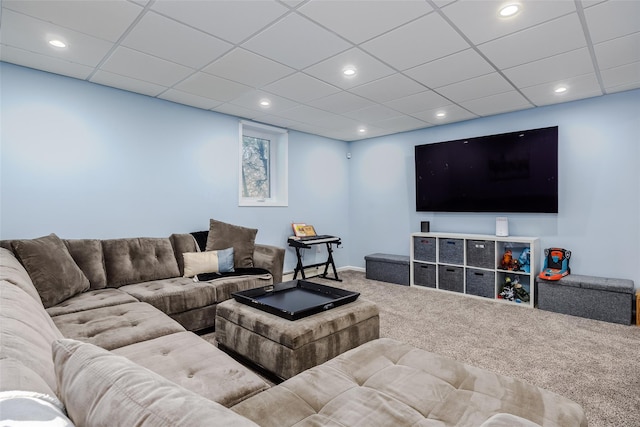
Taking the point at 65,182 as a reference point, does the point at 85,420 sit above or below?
below

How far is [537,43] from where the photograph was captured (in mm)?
2586

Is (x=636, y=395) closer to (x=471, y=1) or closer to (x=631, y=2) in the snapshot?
(x=631, y=2)

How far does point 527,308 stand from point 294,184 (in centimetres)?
371

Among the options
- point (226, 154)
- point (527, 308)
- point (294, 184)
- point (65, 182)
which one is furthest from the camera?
point (294, 184)

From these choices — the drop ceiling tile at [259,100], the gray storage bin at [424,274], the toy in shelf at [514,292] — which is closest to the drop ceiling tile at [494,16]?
the drop ceiling tile at [259,100]

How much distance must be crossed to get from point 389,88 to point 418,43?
961 millimetres

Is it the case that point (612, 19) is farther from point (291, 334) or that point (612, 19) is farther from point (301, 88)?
point (291, 334)

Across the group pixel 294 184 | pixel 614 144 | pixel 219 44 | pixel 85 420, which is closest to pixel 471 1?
pixel 219 44

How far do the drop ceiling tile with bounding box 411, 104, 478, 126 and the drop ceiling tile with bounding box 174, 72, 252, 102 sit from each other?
2447mm

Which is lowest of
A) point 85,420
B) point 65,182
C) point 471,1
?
point 85,420

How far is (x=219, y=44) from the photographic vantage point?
102 inches

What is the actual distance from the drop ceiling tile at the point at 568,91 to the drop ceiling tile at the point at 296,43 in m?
2.42

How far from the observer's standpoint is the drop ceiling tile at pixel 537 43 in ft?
7.70

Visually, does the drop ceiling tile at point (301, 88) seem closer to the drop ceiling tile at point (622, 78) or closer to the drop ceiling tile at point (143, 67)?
the drop ceiling tile at point (143, 67)
